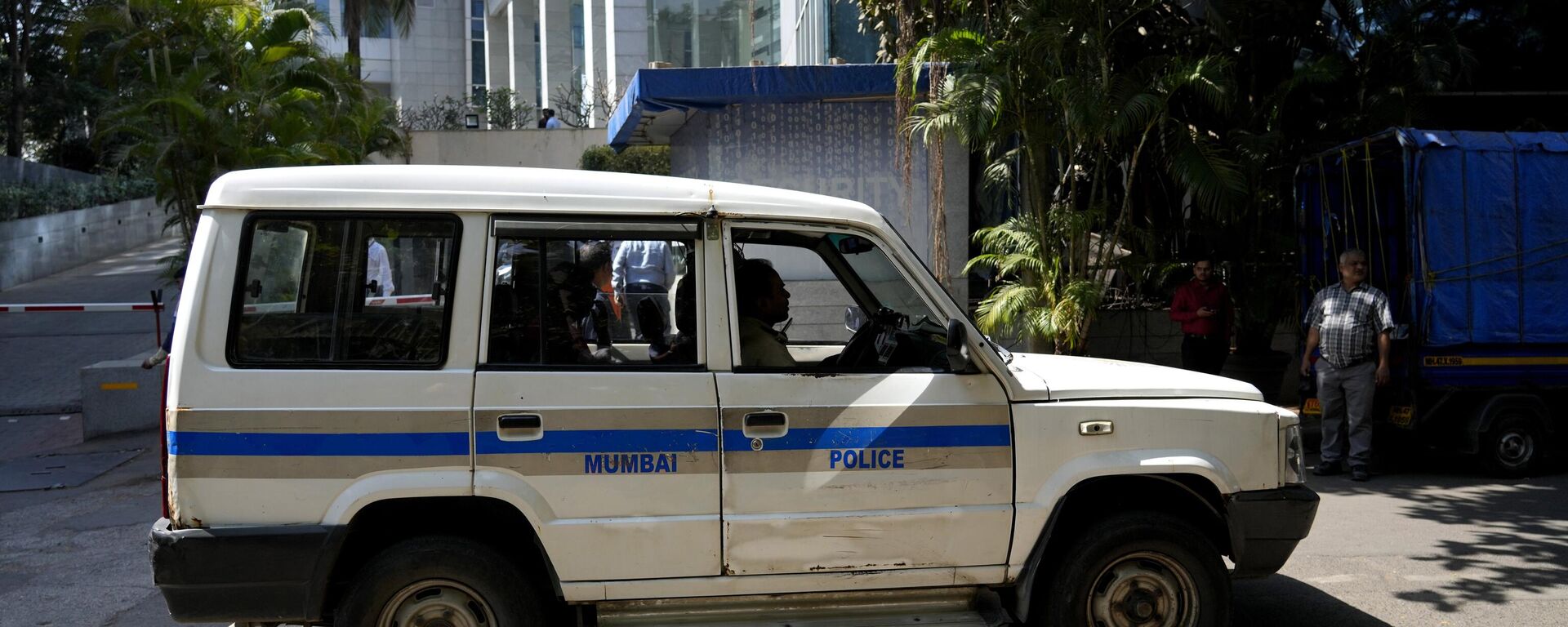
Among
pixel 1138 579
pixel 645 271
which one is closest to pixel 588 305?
pixel 645 271

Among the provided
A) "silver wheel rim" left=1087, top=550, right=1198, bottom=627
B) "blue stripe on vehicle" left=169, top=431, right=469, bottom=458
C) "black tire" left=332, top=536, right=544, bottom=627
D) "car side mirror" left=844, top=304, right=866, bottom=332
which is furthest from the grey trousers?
"blue stripe on vehicle" left=169, top=431, right=469, bottom=458

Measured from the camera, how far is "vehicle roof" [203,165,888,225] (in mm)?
3980

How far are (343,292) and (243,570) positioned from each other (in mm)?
1000

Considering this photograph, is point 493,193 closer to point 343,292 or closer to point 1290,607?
point 343,292

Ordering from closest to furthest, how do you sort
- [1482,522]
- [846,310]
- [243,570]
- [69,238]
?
[243,570]
[846,310]
[1482,522]
[69,238]

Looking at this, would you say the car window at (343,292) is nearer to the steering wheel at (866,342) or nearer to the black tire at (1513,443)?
the steering wheel at (866,342)

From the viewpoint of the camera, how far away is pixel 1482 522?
23.6ft

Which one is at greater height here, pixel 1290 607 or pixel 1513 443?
pixel 1513 443

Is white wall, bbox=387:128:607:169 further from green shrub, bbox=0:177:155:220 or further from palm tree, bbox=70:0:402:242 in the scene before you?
palm tree, bbox=70:0:402:242

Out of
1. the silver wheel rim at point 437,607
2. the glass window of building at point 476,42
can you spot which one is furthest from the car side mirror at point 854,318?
the glass window of building at point 476,42

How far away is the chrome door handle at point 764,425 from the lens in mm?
4145

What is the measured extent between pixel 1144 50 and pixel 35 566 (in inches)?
389

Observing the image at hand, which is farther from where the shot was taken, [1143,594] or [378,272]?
[1143,594]

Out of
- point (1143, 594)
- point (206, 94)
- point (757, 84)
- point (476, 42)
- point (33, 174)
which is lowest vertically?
point (1143, 594)
